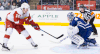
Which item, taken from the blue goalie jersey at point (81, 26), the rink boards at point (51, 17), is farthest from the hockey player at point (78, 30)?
the rink boards at point (51, 17)

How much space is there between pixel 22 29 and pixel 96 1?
186 inches

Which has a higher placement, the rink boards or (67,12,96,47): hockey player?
(67,12,96,47): hockey player

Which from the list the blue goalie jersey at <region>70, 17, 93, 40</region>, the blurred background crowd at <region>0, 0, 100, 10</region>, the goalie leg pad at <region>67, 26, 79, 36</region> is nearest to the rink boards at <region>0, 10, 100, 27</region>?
the blurred background crowd at <region>0, 0, 100, 10</region>

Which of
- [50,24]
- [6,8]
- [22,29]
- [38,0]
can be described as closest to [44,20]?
[50,24]

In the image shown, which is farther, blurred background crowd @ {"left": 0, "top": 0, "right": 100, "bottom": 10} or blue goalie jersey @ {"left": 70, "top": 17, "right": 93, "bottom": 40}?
blurred background crowd @ {"left": 0, "top": 0, "right": 100, "bottom": 10}

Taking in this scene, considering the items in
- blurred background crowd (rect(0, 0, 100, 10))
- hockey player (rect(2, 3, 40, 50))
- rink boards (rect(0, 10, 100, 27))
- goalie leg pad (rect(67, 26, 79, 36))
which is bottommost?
rink boards (rect(0, 10, 100, 27))

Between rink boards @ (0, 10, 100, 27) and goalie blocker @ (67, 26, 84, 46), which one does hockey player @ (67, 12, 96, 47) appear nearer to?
goalie blocker @ (67, 26, 84, 46)

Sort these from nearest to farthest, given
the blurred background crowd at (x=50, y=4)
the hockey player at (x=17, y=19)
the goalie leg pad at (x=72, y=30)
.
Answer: the hockey player at (x=17, y=19) → the goalie leg pad at (x=72, y=30) → the blurred background crowd at (x=50, y=4)

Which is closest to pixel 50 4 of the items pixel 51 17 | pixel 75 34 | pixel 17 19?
pixel 51 17

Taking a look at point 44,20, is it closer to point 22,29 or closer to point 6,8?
point 6,8

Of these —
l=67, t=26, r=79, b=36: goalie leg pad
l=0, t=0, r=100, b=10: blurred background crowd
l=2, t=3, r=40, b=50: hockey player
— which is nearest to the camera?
l=2, t=3, r=40, b=50: hockey player

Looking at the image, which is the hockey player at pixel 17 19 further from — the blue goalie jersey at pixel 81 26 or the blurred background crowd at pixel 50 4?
the blurred background crowd at pixel 50 4

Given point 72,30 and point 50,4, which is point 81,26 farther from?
point 50,4

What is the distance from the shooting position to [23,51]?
11.2 ft
